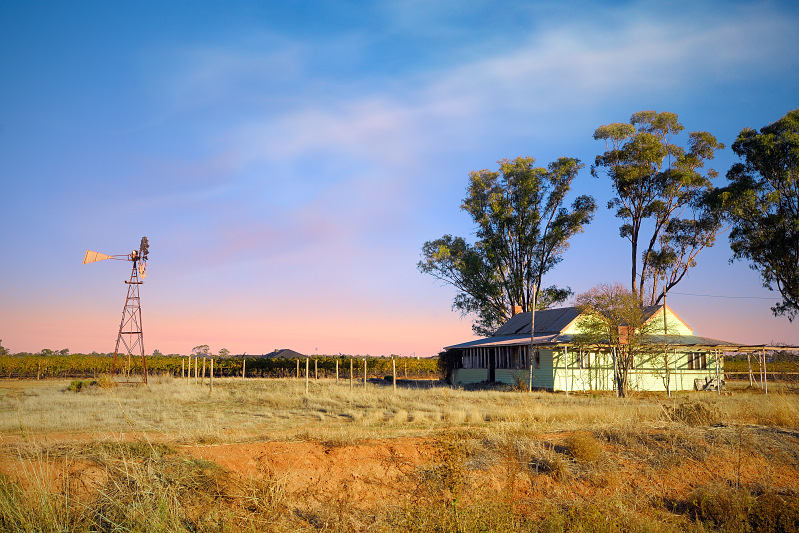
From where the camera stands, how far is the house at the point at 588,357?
31.1 metres

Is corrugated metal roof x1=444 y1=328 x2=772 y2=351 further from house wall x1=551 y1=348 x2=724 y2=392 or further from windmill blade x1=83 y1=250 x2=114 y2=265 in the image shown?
windmill blade x1=83 y1=250 x2=114 y2=265

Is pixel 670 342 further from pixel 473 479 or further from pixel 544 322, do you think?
pixel 473 479

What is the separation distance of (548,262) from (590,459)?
112 ft

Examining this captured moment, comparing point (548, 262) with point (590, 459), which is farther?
point (548, 262)

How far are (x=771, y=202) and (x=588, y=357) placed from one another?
14.9 meters

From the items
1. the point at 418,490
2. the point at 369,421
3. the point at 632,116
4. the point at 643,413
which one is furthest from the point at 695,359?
the point at 418,490

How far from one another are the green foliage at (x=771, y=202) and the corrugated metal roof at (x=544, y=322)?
39.4ft

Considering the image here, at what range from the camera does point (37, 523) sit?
639cm

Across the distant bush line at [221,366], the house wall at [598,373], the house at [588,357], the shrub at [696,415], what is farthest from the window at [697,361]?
the distant bush line at [221,366]

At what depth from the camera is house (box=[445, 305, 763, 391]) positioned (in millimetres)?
31062

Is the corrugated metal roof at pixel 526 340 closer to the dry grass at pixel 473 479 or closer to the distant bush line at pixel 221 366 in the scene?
the dry grass at pixel 473 479

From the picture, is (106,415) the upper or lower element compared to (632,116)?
lower

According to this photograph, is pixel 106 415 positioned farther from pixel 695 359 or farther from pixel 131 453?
pixel 695 359

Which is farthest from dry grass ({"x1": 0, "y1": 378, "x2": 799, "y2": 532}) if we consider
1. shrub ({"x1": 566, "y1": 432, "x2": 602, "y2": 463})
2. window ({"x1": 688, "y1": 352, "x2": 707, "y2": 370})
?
window ({"x1": 688, "y1": 352, "x2": 707, "y2": 370})
